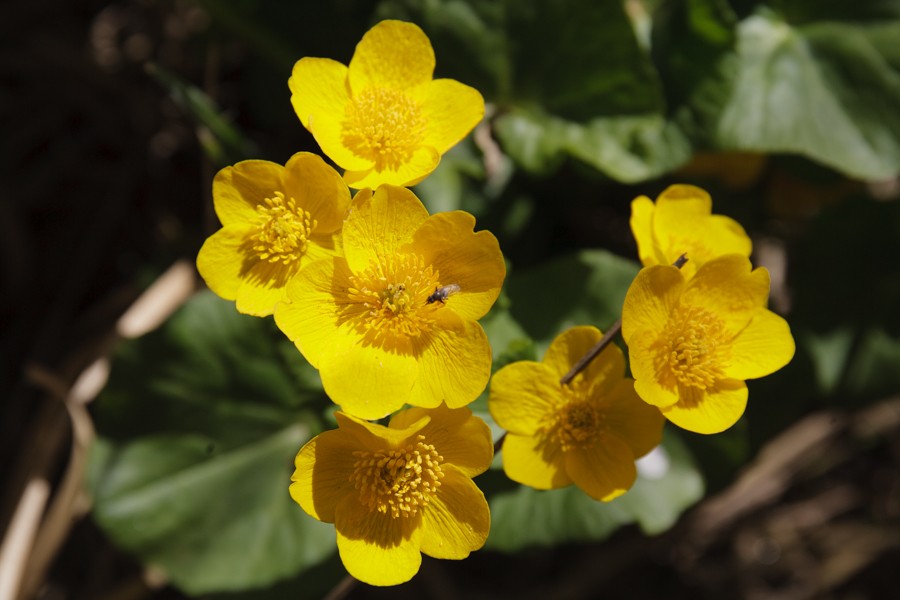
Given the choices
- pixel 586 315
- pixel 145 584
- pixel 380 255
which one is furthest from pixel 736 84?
pixel 145 584

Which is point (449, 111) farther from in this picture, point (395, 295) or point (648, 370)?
point (648, 370)

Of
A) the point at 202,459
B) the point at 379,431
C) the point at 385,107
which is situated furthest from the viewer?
the point at 202,459

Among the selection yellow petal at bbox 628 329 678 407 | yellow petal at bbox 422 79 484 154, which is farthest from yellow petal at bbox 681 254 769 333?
yellow petal at bbox 422 79 484 154

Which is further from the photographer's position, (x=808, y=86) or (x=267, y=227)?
→ (x=808, y=86)

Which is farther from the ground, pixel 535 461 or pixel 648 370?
pixel 648 370

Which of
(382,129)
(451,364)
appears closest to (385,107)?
(382,129)

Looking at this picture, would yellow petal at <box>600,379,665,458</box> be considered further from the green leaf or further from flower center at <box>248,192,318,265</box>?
the green leaf
